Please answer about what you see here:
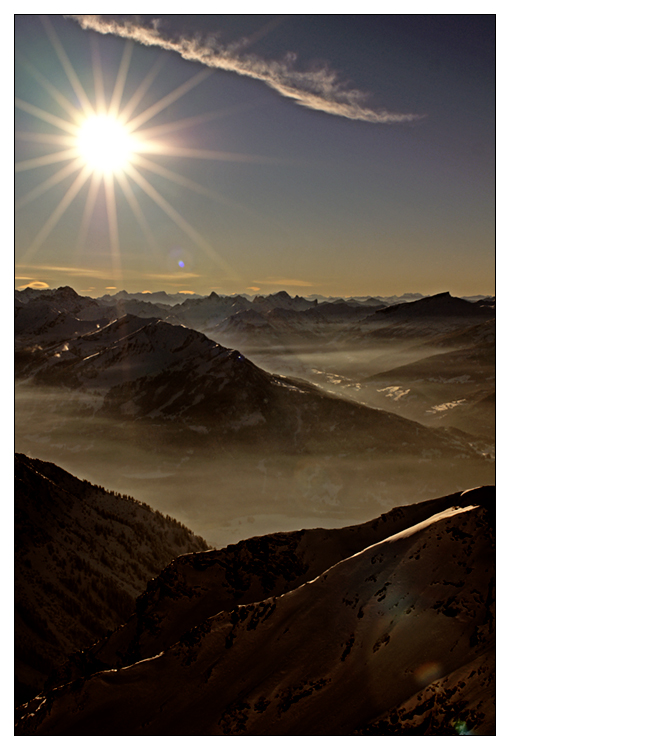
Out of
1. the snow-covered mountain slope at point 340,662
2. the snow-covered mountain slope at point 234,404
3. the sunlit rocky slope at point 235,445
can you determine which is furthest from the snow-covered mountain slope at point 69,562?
the snow-covered mountain slope at point 234,404

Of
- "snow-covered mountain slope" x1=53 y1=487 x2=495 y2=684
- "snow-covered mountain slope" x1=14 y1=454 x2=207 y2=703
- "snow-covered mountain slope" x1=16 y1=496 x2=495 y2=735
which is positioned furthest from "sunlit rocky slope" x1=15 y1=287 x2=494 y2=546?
"snow-covered mountain slope" x1=16 y1=496 x2=495 y2=735

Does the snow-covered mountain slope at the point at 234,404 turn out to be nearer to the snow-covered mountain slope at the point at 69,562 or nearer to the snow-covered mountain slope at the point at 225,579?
the snow-covered mountain slope at the point at 69,562

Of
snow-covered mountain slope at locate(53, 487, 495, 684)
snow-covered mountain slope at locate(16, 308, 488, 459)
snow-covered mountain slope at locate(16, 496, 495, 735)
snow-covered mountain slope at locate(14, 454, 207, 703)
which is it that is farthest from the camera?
snow-covered mountain slope at locate(16, 308, 488, 459)

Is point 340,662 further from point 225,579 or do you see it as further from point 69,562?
point 69,562

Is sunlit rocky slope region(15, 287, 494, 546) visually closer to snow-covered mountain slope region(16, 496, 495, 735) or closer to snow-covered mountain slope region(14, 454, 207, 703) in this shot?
snow-covered mountain slope region(14, 454, 207, 703)

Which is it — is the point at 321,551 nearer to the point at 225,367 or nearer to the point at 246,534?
the point at 246,534
